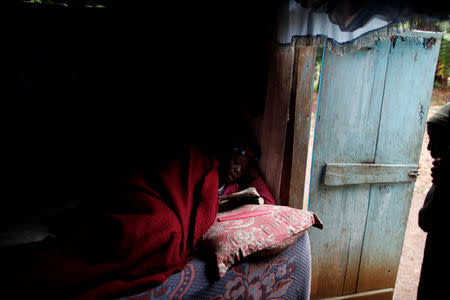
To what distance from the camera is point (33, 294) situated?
1245mm

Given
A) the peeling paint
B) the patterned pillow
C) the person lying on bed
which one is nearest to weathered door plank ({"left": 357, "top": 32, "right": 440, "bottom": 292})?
the peeling paint

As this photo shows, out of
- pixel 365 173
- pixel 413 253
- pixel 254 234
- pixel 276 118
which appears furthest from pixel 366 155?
pixel 413 253

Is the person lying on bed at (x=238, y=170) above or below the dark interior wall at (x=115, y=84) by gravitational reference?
below

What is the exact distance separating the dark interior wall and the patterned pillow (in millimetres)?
1123

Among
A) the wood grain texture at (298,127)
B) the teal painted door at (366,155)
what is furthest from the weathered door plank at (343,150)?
the wood grain texture at (298,127)

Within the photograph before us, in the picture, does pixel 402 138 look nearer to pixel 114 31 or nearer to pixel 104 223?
pixel 104 223

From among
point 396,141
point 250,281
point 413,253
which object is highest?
point 396,141

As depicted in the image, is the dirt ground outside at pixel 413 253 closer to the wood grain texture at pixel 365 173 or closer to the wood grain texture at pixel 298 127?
the wood grain texture at pixel 365 173

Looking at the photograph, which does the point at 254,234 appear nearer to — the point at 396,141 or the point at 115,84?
the point at 396,141

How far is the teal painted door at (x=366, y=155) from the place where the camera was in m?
2.16

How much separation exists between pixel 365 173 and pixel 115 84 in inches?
117

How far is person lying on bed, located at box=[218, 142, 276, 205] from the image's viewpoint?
255cm

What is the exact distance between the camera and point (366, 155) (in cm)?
231

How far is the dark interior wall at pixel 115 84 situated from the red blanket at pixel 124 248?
1.09m
